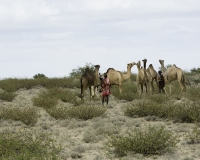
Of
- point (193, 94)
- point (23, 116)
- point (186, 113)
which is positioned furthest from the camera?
point (193, 94)

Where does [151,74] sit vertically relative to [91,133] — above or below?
above

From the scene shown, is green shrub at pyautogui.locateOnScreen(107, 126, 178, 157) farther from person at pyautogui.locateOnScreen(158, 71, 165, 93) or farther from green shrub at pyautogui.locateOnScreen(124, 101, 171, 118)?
person at pyautogui.locateOnScreen(158, 71, 165, 93)

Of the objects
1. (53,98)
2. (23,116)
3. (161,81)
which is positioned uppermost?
(161,81)

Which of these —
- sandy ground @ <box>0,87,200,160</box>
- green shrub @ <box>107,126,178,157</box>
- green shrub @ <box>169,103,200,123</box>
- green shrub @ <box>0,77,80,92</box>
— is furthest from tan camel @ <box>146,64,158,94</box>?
green shrub @ <box>107,126,178,157</box>

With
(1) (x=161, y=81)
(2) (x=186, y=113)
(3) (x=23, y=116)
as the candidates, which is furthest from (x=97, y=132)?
(1) (x=161, y=81)

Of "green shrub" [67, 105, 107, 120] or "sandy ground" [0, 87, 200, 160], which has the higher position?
"green shrub" [67, 105, 107, 120]

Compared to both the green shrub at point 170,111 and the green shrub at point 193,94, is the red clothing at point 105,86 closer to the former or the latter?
the green shrub at point 170,111

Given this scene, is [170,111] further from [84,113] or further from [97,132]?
[97,132]

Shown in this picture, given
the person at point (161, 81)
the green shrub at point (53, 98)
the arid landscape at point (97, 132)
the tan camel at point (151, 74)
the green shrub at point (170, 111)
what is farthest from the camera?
the person at point (161, 81)

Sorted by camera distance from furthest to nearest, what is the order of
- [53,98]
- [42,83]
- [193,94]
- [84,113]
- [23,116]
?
[42,83], [193,94], [53,98], [84,113], [23,116]

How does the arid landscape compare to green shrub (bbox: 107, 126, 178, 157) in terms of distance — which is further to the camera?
the arid landscape

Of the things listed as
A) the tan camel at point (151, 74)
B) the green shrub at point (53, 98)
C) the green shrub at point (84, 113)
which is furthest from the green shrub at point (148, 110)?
the tan camel at point (151, 74)

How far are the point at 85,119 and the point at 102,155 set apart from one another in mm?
4999

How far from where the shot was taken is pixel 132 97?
19.0 metres
